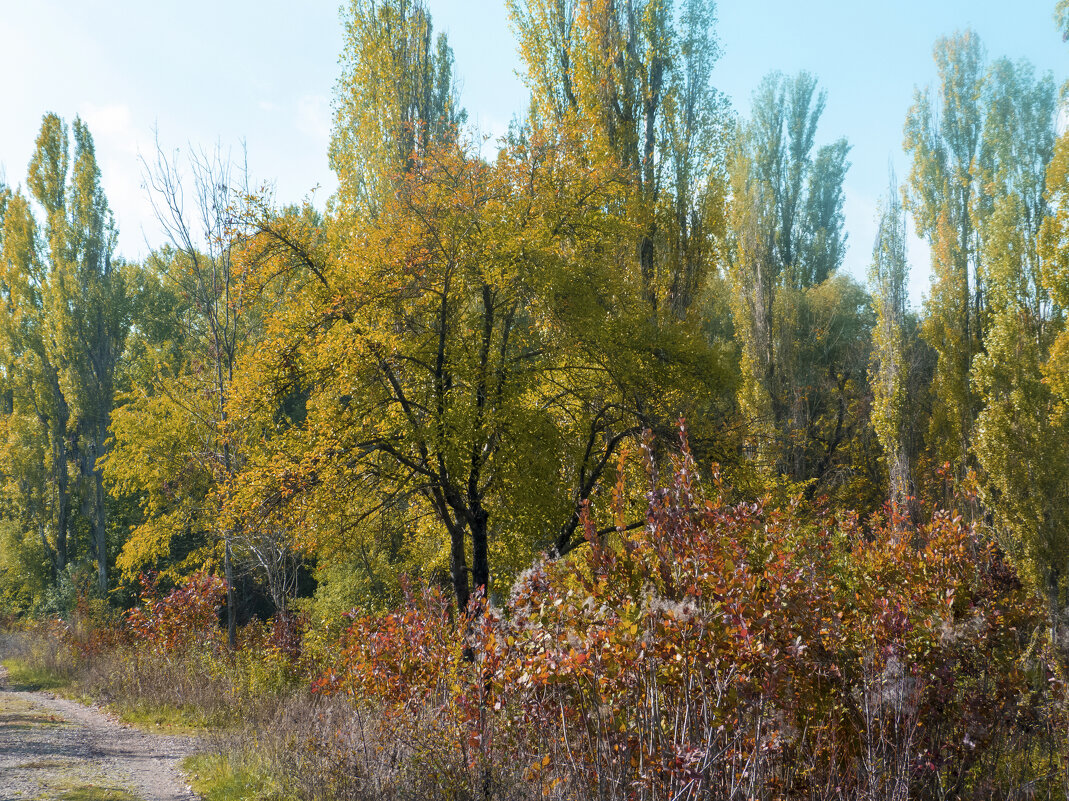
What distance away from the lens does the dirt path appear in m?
5.49

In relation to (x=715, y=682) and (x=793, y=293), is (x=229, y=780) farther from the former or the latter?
(x=793, y=293)

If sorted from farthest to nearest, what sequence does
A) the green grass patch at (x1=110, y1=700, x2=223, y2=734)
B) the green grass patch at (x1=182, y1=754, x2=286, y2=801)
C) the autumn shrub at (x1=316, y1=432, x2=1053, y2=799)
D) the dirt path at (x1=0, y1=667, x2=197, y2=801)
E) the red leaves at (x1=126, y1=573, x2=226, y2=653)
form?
the red leaves at (x1=126, y1=573, x2=226, y2=653) → the green grass patch at (x1=110, y1=700, x2=223, y2=734) → the dirt path at (x1=0, y1=667, x2=197, y2=801) → the green grass patch at (x1=182, y1=754, x2=286, y2=801) → the autumn shrub at (x1=316, y1=432, x2=1053, y2=799)

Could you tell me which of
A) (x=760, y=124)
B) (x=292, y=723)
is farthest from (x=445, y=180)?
(x=760, y=124)

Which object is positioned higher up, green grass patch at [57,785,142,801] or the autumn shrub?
the autumn shrub

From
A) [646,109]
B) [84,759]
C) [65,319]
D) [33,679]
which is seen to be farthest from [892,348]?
[65,319]

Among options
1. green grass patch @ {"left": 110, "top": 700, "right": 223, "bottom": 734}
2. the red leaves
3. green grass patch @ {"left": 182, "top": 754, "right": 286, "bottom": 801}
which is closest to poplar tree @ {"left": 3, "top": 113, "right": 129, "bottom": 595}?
the red leaves

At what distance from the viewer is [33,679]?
12.5 meters

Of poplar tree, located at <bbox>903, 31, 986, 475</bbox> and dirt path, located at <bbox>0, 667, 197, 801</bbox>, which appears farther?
poplar tree, located at <bbox>903, 31, 986, 475</bbox>

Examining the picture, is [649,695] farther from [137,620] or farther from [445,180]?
[137,620]

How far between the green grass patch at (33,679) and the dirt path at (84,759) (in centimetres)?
266

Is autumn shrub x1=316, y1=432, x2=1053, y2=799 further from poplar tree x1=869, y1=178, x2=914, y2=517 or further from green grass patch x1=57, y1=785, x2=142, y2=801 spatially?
poplar tree x1=869, y1=178, x2=914, y2=517

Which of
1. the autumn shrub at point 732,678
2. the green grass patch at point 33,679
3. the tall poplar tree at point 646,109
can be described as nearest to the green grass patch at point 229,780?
the autumn shrub at point 732,678

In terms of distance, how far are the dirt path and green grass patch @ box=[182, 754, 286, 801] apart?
106 millimetres

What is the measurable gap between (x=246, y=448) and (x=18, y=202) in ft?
58.1
